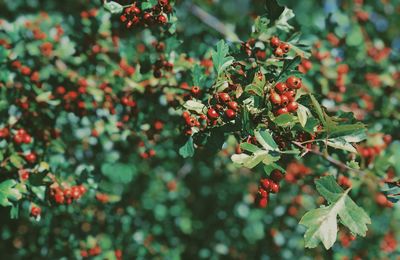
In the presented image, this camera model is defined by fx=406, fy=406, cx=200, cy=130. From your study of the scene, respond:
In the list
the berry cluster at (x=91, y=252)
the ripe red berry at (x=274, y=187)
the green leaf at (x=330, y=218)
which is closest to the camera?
the green leaf at (x=330, y=218)

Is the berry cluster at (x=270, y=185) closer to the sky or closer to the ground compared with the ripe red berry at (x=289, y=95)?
closer to the ground

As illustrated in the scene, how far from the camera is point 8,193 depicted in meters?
2.37

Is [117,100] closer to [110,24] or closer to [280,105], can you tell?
[110,24]

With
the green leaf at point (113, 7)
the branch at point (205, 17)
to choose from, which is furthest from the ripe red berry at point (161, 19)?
the branch at point (205, 17)

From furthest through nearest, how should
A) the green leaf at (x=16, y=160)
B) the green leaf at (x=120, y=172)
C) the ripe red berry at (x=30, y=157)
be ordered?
1. the green leaf at (x=120, y=172)
2. the ripe red berry at (x=30, y=157)
3. the green leaf at (x=16, y=160)

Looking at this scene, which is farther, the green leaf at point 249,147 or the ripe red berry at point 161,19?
the ripe red berry at point 161,19

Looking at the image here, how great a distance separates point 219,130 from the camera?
1982mm

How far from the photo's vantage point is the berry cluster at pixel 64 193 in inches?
101

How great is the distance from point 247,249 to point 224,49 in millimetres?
3434

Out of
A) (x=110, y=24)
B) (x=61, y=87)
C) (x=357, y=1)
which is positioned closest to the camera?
(x=61, y=87)

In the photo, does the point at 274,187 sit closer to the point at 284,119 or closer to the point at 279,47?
the point at 284,119

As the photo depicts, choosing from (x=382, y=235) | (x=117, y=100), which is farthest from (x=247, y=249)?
(x=117, y=100)

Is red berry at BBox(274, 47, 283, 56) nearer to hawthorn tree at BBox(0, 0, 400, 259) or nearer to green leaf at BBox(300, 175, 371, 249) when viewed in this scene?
hawthorn tree at BBox(0, 0, 400, 259)

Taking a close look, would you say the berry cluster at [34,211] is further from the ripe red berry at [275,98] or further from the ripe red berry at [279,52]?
the ripe red berry at [279,52]
